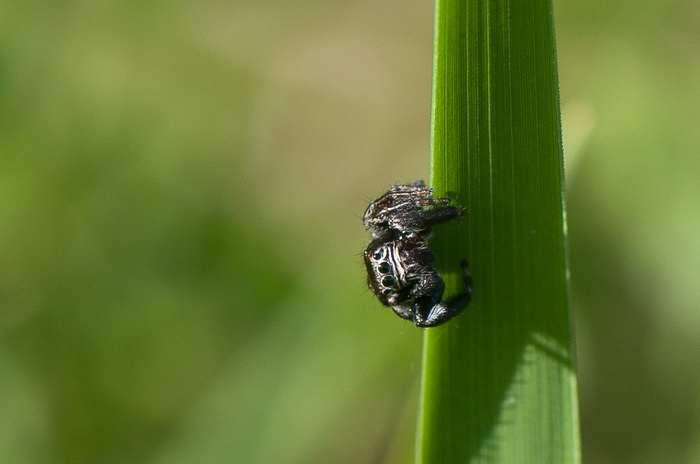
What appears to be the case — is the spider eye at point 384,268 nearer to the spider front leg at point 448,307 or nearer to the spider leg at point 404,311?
the spider leg at point 404,311

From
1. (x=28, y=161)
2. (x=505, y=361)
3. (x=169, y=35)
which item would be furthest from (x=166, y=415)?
(x=169, y=35)

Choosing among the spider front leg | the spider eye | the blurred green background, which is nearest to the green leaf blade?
the spider front leg

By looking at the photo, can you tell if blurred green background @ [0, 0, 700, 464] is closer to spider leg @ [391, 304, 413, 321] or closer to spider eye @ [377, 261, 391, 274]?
spider leg @ [391, 304, 413, 321]

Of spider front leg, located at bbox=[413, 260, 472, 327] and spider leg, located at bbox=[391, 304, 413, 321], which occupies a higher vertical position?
spider front leg, located at bbox=[413, 260, 472, 327]

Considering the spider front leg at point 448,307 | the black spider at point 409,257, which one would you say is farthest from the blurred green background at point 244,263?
the spider front leg at point 448,307

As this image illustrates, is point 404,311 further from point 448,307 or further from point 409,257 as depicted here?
point 448,307

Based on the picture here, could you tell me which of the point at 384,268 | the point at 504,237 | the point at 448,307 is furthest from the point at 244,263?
the point at 504,237
